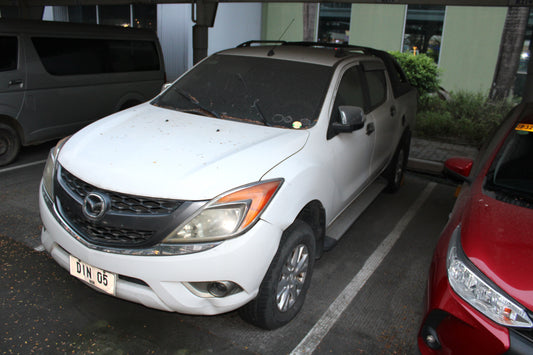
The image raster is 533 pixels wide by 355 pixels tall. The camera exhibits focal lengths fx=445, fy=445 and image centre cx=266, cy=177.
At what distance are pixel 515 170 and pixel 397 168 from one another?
262cm

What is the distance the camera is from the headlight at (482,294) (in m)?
2.08

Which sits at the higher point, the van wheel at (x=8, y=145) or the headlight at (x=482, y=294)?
the headlight at (x=482, y=294)

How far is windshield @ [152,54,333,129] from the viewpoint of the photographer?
139 inches

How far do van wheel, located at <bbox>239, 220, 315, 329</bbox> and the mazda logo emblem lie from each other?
104cm

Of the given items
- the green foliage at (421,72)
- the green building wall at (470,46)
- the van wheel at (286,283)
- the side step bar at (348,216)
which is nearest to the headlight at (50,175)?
the van wheel at (286,283)

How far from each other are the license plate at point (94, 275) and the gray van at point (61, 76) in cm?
428

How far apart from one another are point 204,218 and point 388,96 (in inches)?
131

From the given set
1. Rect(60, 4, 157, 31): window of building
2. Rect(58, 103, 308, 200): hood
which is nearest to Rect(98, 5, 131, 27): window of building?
Rect(60, 4, 157, 31): window of building

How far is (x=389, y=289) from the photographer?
363 cm

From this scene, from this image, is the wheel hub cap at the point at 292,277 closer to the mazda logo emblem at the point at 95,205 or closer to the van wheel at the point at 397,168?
the mazda logo emblem at the point at 95,205

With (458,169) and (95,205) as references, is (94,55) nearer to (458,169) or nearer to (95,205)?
(95,205)

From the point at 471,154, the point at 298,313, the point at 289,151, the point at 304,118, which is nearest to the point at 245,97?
the point at 304,118

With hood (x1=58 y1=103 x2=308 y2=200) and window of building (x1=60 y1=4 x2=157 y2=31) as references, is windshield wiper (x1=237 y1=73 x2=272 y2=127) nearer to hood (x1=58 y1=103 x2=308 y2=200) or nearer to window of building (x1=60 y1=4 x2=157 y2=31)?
hood (x1=58 y1=103 x2=308 y2=200)

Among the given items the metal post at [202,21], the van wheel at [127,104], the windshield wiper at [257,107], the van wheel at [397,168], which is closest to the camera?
the windshield wiper at [257,107]
